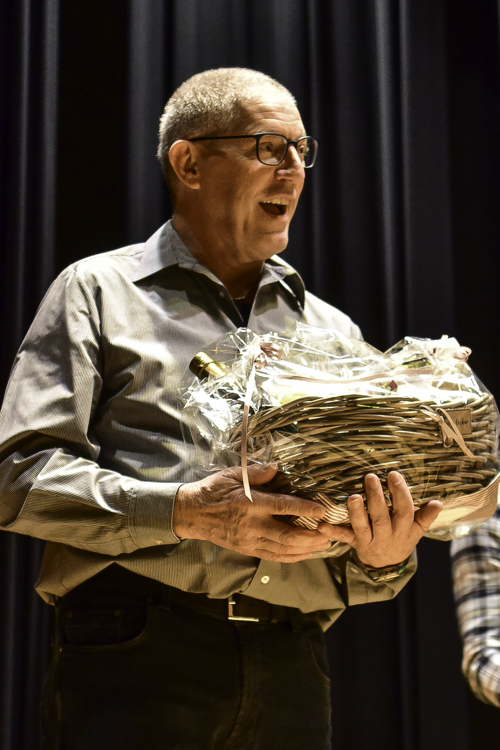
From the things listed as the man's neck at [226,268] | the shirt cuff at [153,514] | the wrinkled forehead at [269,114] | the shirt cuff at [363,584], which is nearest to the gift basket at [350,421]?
Answer: the shirt cuff at [153,514]

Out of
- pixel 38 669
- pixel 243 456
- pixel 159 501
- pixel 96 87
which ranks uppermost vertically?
pixel 96 87

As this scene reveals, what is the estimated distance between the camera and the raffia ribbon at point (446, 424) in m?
0.86

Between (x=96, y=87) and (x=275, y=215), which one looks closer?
(x=275, y=215)

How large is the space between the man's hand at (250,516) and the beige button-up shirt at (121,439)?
65 mm

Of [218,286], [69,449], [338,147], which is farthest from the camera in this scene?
[338,147]

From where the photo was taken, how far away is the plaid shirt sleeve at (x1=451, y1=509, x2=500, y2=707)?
4.38 feet

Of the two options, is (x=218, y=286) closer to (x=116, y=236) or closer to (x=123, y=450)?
(x=123, y=450)

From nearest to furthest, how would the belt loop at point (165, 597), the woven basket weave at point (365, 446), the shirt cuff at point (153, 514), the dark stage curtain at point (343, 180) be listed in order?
the woven basket weave at point (365, 446) → the shirt cuff at point (153, 514) → the belt loop at point (165, 597) → the dark stage curtain at point (343, 180)

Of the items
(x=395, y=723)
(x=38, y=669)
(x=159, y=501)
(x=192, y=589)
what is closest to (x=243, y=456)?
(x=159, y=501)

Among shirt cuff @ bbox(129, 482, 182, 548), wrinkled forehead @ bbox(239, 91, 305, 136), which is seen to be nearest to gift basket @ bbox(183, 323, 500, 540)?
shirt cuff @ bbox(129, 482, 182, 548)

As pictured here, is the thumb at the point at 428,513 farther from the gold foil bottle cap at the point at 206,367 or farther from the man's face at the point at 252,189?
the man's face at the point at 252,189

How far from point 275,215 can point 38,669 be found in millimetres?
1311

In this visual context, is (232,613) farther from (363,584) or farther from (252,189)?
(252,189)

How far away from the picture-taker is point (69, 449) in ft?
4.06
